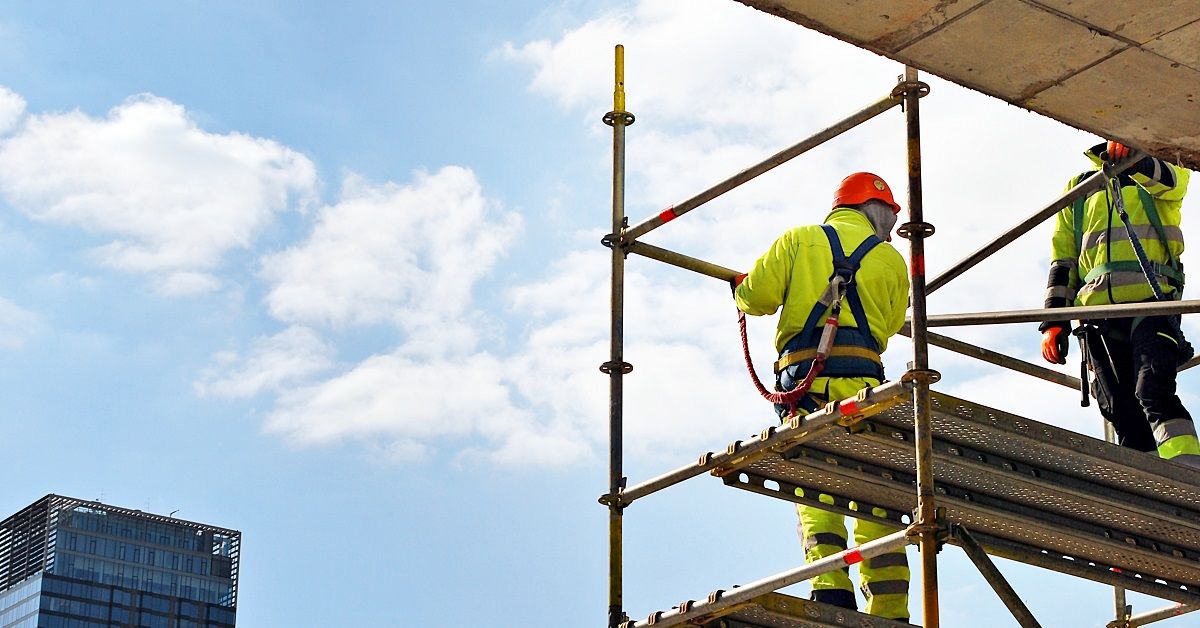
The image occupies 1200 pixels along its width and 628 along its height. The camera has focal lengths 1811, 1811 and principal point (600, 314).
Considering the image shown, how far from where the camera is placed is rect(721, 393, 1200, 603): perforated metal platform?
22.9 ft

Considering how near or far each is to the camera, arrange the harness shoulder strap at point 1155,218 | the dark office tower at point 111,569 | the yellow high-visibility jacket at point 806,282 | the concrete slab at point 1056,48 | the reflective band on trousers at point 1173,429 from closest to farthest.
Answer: the concrete slab at point 1056,48, the reflective band on trousers at point 1173,429, the yellow high-visibility jacket at point 806,282, the harness shoulder strap at point 1155,218, the dark office tower at point 111,569

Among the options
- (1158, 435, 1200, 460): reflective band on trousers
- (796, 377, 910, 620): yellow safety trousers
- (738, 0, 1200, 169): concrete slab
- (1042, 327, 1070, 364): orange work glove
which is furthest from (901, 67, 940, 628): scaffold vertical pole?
(1042, 327, 1070, 364): orange work glove

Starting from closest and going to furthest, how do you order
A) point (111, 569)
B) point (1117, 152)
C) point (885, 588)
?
point (1117, 152)
point (885, 588)
point (111, 569)

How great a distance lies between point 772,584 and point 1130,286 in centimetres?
279

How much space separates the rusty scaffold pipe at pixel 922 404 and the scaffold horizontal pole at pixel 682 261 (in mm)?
1868

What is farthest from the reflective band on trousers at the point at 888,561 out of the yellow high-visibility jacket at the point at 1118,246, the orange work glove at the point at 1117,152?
the orange work glove at the point at 1117,152

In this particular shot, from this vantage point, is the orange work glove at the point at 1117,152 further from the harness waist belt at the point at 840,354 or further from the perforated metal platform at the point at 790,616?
the perforated metal platform at the point at 790,616

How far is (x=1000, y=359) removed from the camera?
9.37 meters

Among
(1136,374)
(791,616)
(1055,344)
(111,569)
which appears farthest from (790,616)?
(111,569)

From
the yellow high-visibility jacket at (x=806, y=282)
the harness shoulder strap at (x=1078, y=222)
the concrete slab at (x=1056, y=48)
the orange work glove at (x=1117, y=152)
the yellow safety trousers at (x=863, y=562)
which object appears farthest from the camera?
Answer: the harness shoulder strap at (x=1078, y=222)

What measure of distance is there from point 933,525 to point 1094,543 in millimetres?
1176

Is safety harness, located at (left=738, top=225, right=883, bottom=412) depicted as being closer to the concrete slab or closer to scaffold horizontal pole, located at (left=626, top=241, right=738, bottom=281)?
scaffold horizontal pole, located at (left=626, top=241, right=738, bottom=281)

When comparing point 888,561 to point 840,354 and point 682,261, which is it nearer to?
point 840,354

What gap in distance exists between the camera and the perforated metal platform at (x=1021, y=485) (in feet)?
22.9
